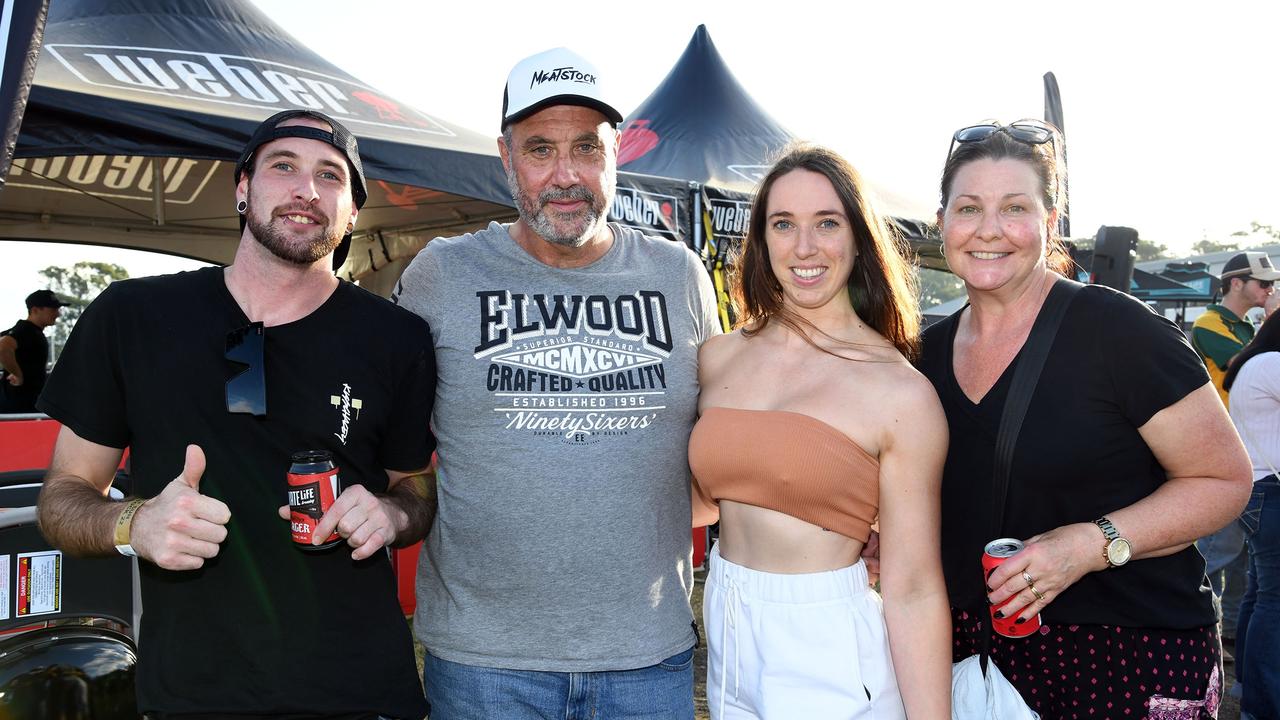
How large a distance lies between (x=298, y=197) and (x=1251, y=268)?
6.90 meters

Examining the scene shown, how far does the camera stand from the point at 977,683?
2139 mm

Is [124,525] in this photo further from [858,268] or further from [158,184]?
[158,184]

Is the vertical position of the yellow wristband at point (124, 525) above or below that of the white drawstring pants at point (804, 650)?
above

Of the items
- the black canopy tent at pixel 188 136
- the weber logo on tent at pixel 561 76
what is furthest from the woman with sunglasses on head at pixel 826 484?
the black canopy tent at pixel 188 136

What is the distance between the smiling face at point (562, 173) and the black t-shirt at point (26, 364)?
8.55m

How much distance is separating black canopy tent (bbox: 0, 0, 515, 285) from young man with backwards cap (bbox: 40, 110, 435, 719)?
2.79 metres

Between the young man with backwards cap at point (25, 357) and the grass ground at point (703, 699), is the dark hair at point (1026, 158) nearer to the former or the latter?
the grass ground at point (703, 699)

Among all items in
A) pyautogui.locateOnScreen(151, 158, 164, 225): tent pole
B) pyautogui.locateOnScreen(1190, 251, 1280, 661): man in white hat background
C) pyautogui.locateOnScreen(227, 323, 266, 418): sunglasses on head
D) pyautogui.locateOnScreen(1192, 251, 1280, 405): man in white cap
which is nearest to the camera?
pyautogui.locateOnScreen(227, 323, 266, 418): sunglasses on head

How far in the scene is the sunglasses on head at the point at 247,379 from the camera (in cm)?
198

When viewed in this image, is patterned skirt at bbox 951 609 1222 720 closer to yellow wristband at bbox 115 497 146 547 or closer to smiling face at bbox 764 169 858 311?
smiling face at bbox 764 169 858 311

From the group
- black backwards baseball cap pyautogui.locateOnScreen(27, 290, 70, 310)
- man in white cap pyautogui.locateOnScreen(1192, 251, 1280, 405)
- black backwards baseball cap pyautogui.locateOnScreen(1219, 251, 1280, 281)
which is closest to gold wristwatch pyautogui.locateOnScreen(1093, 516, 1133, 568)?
man in white cap pyautogui.locateOnScreen(1192, 251, 1280, 405)

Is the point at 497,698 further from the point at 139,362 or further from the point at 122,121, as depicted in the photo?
the point at 122,121

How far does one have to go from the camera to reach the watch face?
2018 mm

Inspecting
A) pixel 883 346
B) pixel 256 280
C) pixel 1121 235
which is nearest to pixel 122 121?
pixel 256 280
